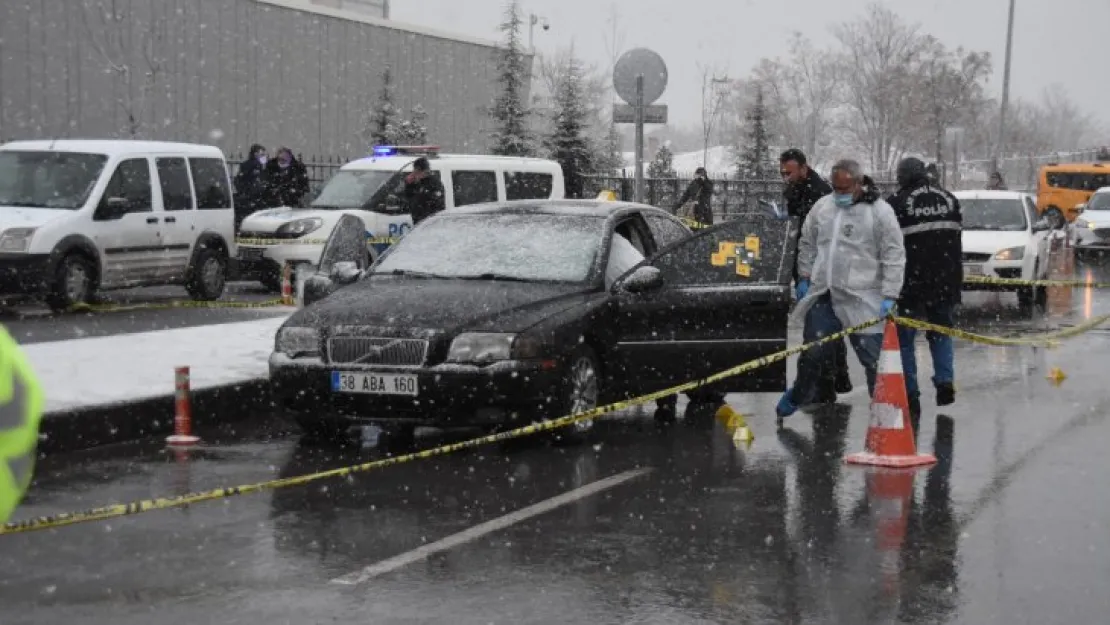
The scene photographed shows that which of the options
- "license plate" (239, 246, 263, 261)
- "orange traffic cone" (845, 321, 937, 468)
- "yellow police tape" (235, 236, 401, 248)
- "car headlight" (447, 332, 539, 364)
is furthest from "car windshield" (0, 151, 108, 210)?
"orange traffic cone" (845, 321, 937, 468)

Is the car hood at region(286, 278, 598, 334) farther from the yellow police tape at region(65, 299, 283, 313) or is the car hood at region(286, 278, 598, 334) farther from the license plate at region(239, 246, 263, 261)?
the license plate at region(239, 246, 263, 261)

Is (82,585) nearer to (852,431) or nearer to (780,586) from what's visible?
(780,586)

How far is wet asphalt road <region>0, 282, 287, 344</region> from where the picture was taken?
1631 centimetres

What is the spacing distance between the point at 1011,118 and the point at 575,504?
10038cm

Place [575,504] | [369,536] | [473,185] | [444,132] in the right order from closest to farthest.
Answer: [369,536]
[575,504]
[473,185]
[444,132]

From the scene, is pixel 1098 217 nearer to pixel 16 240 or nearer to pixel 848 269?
pixel 16 240

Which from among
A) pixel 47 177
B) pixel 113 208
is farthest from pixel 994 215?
pixel 47 177

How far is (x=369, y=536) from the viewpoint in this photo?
735cm

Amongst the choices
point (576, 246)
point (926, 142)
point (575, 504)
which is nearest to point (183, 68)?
point (576, 246)

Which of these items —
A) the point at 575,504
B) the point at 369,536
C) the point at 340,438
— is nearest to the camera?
the point at 369,536

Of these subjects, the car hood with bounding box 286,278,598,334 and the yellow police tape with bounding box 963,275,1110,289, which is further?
the yellow police tape with bounding box 963,275,1110,289

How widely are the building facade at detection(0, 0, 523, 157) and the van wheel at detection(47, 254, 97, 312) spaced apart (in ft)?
39.6

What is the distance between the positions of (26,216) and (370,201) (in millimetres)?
4729

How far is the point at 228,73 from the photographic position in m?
38.3
